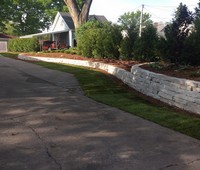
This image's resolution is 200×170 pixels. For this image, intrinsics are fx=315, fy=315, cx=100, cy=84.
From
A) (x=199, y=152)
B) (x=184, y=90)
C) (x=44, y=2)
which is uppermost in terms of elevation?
(x=44, y=2)

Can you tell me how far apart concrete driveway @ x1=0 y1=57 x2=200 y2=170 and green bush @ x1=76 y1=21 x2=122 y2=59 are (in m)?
10.2

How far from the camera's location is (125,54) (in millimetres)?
17562

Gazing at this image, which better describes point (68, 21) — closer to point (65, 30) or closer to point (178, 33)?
point (65, 30)

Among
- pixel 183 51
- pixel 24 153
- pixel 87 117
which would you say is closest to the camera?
pixel 24 153

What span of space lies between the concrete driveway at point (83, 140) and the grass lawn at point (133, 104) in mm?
342

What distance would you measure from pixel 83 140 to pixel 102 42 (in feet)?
46.4

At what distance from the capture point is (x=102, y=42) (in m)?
19.3

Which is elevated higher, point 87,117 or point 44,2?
point 44,2

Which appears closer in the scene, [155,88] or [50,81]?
[155,88]

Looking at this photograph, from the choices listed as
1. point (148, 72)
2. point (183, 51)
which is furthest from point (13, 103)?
point (183, 51)

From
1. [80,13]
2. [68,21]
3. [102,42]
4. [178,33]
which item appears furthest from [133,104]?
[68,21]

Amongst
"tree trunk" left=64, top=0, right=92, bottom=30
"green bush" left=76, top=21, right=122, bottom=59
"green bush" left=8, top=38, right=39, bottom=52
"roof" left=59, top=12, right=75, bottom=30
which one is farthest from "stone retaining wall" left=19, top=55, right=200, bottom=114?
"roof" left=59, top=12, right=75, bottom=30

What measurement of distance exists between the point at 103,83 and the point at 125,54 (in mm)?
5810

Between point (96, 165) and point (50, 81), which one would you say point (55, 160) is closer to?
point (96, 165)
